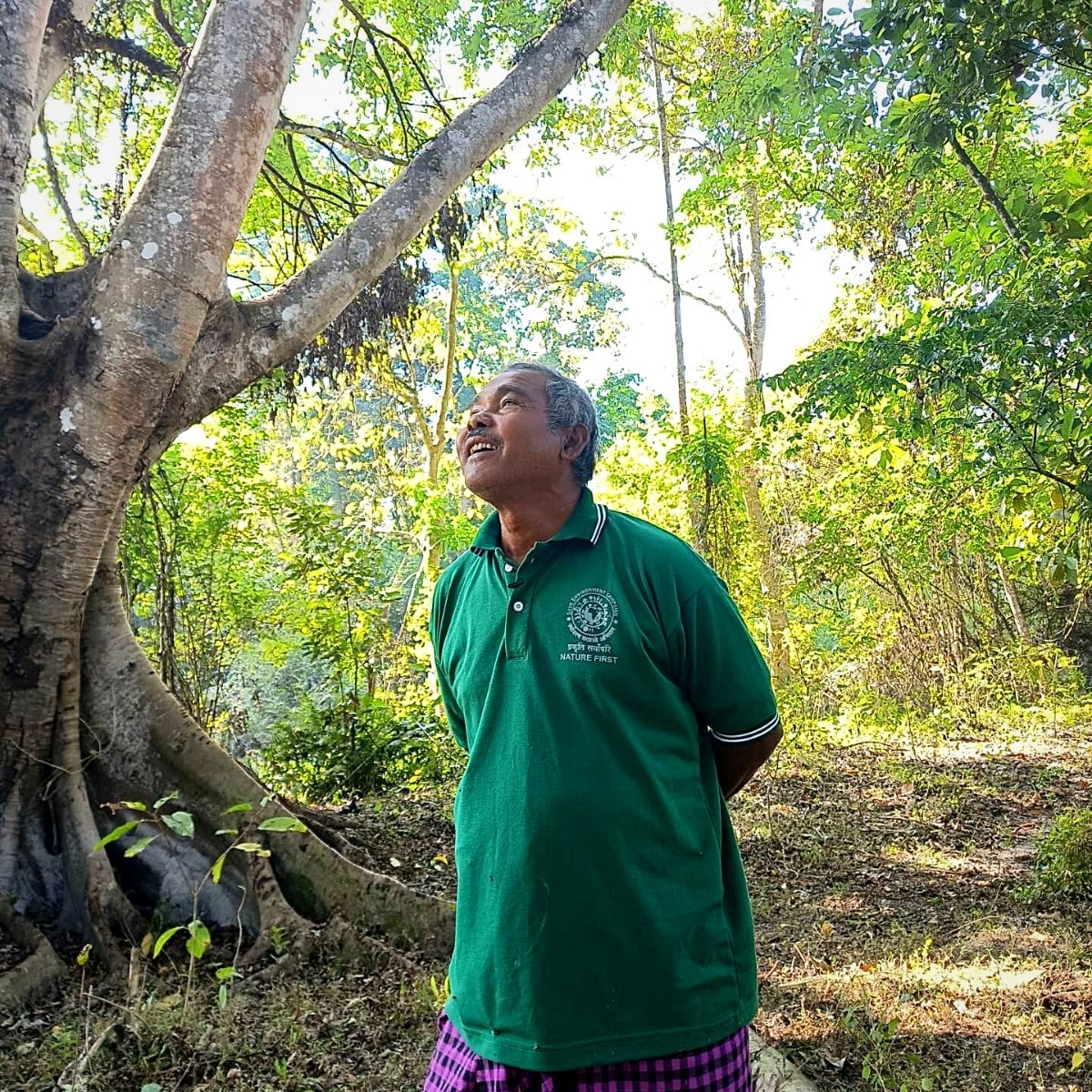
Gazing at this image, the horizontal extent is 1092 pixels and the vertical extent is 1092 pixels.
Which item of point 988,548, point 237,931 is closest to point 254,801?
point 237,931

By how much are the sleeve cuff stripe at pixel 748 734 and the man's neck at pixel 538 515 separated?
1.61ft

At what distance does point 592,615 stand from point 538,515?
0.30 meters

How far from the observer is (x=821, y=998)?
3109 mm

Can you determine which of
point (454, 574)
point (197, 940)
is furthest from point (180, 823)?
point (454, 574)

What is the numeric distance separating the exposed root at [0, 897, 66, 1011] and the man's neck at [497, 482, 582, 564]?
8.15 ft

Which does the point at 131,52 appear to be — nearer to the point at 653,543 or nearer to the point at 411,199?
the point at 411,199

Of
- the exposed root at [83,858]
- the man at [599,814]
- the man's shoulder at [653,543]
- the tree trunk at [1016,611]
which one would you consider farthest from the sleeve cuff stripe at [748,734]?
the tree trunk at [1016,611]

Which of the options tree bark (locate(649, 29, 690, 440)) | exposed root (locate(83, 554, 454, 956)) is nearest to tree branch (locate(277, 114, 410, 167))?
exposed root (locate(83, 554, 454, 956))

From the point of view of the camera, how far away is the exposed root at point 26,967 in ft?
9.75

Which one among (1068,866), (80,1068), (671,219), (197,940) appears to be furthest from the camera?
(671,219)

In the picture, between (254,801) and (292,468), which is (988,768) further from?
(292,468)

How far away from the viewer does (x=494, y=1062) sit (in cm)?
149

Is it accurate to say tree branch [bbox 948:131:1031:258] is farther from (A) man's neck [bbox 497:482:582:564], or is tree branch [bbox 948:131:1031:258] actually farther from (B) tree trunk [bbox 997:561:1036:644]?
(B) tree trunk [bbox 997:561:1036:644]

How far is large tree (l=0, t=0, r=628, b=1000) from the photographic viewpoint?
335cm
